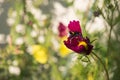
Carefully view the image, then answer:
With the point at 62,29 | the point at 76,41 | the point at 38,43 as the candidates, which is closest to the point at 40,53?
the point at 38,43

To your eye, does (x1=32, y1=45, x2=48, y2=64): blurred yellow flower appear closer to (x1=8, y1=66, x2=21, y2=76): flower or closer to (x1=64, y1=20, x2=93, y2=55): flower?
(x1=8, y1=66, x2=21, y2=76): flower

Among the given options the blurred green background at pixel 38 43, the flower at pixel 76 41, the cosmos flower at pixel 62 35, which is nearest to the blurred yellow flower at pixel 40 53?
the blurred green background at pixel 38 43

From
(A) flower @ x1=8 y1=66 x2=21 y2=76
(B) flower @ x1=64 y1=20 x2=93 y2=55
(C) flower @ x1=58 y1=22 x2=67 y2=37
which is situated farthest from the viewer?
(A) flower @ x1=8 y1=66 x2=21 y2=76

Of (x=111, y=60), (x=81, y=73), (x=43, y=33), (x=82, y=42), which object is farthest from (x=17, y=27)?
(x=82, y=42)

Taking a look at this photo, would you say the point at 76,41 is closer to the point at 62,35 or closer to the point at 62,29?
the point at 62,29

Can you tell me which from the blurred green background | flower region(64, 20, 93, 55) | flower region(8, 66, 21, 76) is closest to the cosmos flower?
the blurred green background

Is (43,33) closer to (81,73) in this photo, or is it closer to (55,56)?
(55,56)
